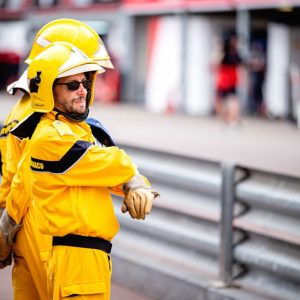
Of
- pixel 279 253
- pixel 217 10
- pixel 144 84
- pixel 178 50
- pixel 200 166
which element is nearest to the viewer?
pixel 279 253

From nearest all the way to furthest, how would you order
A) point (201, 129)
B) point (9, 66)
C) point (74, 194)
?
point (74, 194) < point (201, 129) < point (9, 66)

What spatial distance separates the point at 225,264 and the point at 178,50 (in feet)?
62.2

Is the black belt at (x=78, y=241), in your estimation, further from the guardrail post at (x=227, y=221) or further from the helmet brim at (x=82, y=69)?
the guardrail post at (x=227, y=221)

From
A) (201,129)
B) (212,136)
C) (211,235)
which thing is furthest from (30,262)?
(201,129)

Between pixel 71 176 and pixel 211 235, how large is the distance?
6.77ft

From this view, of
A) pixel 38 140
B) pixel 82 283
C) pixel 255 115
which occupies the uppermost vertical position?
pixel 38 140

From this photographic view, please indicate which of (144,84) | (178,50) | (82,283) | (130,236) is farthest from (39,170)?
(144,84)

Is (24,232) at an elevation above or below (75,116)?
below

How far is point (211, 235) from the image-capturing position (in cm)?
553

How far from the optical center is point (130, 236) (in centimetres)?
621

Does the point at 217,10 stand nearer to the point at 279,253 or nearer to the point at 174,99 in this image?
the point at 174,99

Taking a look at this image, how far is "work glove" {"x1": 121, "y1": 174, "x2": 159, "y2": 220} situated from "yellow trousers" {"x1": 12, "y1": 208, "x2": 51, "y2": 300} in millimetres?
Result: 614

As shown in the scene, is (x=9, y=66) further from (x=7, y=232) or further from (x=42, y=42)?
(x=7, y=232)

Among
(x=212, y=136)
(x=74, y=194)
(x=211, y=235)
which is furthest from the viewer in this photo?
(x=212, y=136)
